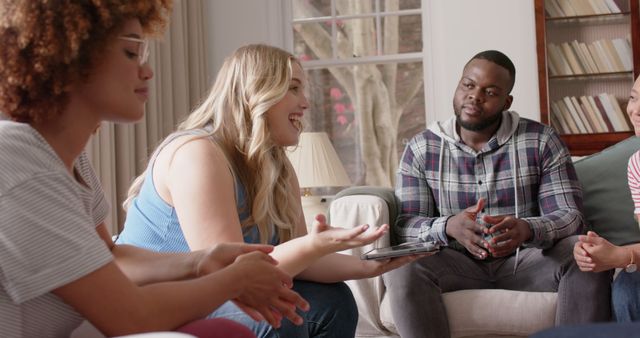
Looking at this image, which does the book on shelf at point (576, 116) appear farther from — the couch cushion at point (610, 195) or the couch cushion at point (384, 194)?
the couch cushion at point (384, 194)

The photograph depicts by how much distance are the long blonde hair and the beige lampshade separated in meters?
1.72

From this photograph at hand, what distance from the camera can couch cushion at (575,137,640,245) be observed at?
2.87 meters

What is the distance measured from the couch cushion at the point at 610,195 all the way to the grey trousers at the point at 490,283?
262 millimetres

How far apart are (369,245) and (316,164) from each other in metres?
0.95

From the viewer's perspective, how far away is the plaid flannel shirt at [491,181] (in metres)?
2.84

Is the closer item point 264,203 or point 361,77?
point 264,203

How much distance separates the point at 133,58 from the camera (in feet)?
4.12

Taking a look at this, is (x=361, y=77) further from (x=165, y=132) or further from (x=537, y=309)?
(x=537, y=309)

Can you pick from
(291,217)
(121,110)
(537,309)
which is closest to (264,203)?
(291,217)

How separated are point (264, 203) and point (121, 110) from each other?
73 centimetres

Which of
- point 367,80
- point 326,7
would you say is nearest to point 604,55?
point 367,80

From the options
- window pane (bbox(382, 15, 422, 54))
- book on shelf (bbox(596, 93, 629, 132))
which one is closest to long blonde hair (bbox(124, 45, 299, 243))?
book on shelf (bbox(596, 93, 629, 132))

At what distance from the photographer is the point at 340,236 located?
168cm

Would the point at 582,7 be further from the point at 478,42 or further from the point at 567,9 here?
the point at 478,42
